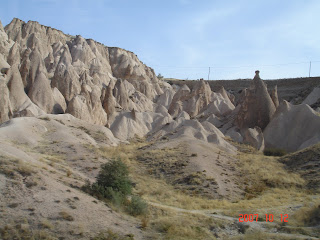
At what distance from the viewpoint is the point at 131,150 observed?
1334 inches

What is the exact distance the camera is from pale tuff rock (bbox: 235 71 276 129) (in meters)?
46.1

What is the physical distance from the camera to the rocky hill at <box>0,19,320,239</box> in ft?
43.4

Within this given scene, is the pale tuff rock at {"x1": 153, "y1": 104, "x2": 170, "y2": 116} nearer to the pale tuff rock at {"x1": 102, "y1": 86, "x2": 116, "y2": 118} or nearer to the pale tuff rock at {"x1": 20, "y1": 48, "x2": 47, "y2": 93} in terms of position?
the pale tuff rock at {"x1": 102, "y1": 86, "x2": 116, "y2": 118}

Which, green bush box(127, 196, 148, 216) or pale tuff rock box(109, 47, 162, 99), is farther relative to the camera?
pale tuff rock box(109, 47, 162, 99)

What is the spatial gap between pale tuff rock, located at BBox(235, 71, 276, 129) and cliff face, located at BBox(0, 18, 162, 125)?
16467 mm

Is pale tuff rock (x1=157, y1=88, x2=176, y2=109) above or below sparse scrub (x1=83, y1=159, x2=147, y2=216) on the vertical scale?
above

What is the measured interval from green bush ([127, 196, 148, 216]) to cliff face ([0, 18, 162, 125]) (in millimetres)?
25794

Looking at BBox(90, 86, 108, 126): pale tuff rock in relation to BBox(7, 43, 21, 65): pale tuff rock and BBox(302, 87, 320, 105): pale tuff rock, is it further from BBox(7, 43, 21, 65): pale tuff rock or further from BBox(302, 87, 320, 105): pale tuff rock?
BBox(302, 87, 320, 105): pale tuff rock

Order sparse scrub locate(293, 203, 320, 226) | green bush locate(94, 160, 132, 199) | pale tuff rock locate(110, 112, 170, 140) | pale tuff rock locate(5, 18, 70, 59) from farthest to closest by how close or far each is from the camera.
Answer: pale tuff rock locate(5, 18, 70, 59) < pale tuff rock locate(110, 112, 170, 140) < green bush locate(94, 160, 132, 199) < sparse scrub locate(293, 203, 320, 226)

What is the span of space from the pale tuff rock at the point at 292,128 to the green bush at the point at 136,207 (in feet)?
88.4

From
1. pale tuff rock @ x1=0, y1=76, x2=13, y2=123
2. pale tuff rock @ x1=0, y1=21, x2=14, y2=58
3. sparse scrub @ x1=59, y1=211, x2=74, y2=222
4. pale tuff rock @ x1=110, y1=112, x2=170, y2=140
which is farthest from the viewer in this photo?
pale tuff rock @ x1=0, y1=21, x2=14, y2=58

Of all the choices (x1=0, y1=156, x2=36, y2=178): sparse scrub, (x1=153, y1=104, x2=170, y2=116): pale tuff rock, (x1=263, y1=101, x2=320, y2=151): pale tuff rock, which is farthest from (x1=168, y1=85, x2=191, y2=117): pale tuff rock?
(x1=0, y1=156, x2=36, y2=178): sparse scrub

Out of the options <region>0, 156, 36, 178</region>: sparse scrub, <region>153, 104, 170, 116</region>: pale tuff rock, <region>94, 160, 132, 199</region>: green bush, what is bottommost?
<region>94, 160, 132, 199</region>: green bush

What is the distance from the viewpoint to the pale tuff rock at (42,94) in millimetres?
42625
